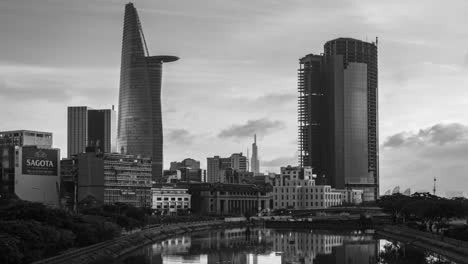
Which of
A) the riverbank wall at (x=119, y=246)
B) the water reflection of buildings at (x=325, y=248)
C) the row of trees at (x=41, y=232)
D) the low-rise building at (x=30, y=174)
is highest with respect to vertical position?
the low-rise building at (x=30, y=174)

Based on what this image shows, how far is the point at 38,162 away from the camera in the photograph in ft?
641

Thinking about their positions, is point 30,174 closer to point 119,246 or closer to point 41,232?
point 119,246

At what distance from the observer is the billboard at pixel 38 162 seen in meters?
192

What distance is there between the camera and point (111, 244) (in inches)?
4407

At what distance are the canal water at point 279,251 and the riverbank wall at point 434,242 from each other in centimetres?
128

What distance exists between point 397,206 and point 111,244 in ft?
288

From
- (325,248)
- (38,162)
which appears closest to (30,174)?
(38,162)

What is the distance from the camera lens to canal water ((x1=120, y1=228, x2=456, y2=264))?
4299 inches

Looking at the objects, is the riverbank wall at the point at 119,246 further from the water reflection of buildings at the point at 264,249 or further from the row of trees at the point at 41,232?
the water reflection of buildings at the point at 264,249

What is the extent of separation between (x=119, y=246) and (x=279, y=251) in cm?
2763

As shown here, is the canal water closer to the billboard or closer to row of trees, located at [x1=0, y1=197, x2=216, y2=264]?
row of trees, located at [x1=0, y1=197, x2=216, y2=264]

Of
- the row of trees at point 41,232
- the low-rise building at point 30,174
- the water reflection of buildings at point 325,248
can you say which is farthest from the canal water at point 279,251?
the low-rise building at point 30,174

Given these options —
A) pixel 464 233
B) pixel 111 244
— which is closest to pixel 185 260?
pixel 111 244

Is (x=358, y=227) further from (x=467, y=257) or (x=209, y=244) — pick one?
(x=467, y=257)
